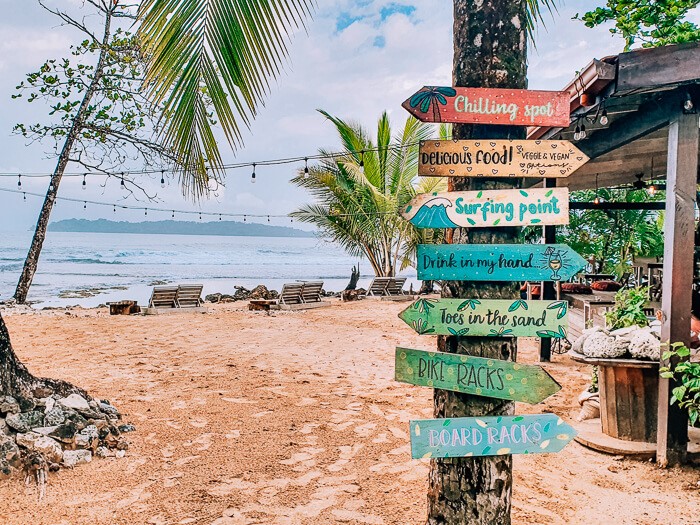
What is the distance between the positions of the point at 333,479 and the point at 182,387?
2.95 m

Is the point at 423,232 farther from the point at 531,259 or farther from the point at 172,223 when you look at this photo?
the point at 172,223

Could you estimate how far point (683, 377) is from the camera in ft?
11.8

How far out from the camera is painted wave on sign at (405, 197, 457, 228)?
218 cm

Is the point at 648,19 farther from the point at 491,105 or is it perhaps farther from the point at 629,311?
the point at 491,105

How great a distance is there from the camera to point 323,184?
17578 mm

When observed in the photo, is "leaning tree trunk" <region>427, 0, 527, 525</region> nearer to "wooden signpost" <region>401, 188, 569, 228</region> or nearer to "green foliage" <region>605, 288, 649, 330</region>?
"wooden signpost" <region>401, 188, 569, 228</region>

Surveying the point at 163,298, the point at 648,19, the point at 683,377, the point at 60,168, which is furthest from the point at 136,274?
the point at 683,377

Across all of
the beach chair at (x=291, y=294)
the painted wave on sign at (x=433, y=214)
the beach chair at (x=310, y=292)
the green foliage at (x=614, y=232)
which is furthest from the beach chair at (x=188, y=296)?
the painted wave on sign at (x=433, y=214)

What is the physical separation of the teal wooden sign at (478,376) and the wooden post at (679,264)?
2.22 metres

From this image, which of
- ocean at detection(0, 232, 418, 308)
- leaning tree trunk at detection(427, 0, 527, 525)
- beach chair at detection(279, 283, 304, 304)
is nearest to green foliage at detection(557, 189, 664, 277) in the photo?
beach chair at detection(279, 283, 304, 304)

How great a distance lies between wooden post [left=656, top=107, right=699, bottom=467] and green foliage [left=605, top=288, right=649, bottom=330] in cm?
73

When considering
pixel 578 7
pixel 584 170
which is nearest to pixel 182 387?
pixel 584 170

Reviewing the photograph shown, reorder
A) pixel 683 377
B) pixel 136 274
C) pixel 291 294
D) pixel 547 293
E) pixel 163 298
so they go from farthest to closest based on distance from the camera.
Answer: pixel 136 274 < pixel 291 294 < pixel 163 298 < pixel 547 293 < pixel 683 377

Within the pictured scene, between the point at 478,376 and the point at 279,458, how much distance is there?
2383mm
